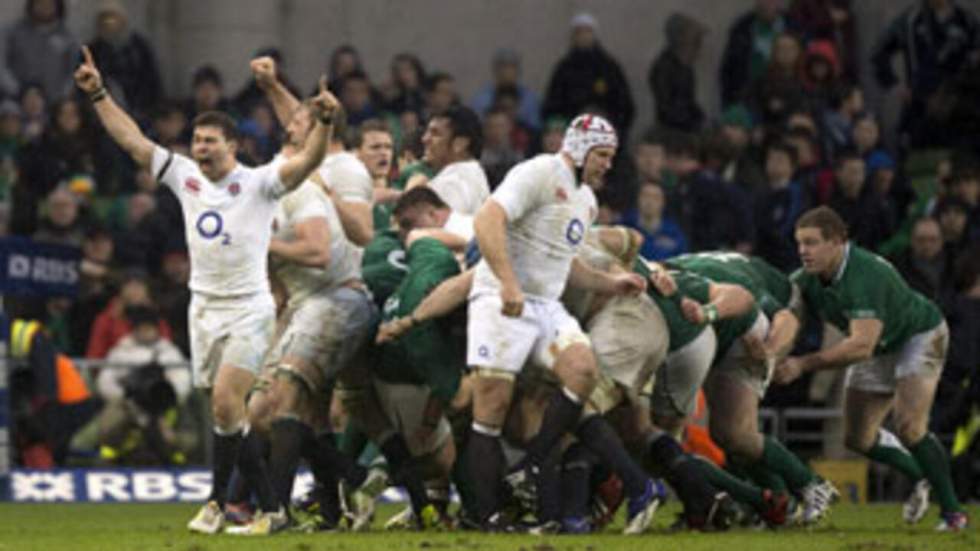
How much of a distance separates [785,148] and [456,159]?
8.08m

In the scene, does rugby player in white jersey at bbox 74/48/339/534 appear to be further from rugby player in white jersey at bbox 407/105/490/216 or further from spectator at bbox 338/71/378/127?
spectator at bbox 338/71/378/127

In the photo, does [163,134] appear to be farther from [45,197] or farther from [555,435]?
[555,435]

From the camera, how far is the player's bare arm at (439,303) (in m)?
16.6

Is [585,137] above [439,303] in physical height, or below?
above

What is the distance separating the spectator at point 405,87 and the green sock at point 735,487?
993 centimetres

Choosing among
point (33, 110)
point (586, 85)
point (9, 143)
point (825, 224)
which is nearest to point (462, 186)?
point (825, 224)

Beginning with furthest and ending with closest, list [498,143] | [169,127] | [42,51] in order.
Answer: [42,51], [498,143], [169,127]

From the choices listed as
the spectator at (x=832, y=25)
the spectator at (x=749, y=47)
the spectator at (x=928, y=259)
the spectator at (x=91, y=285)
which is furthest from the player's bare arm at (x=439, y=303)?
the spectator at (x=832, y=25)

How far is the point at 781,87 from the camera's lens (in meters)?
27.3

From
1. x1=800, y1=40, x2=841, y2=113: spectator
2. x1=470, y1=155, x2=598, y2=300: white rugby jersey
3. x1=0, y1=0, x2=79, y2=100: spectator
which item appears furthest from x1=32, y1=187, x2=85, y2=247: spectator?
x1=470, y1=155, x2=598, y2=300: white rugby jersey

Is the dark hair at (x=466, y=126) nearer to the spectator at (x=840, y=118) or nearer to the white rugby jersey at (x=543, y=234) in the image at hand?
the white rugby jersey at (x=543, y=234)

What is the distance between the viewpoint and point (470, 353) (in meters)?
16.2

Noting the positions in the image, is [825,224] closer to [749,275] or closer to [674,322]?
[749,275]

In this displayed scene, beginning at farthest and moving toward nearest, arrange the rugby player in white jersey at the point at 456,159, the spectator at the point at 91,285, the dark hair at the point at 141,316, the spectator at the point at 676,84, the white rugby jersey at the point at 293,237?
1. the spectator at the point at 676,84
2. the spectator at the point at 91,285
3. the dark hair at the point at 141,316
4. the rugby player in white jersey at the point at 456,159
5. the white rugby jersey at the point at 293,237
